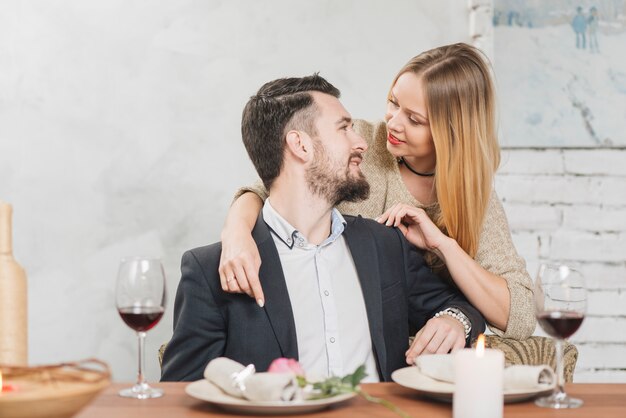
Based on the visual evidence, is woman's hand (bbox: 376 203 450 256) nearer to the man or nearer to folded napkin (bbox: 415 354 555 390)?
the man

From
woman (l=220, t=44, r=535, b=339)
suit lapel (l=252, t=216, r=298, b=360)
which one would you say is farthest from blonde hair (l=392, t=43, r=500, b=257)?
suit lapel (l=252, t=216, r=298, b=360)

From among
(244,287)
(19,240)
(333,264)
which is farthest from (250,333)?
(19,240)

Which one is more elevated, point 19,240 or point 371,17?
point 371,17

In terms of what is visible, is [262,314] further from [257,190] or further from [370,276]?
[257,190]

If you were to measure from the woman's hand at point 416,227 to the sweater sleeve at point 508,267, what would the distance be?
0.67 feet

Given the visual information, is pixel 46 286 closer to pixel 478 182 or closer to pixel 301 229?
pixel 301 229

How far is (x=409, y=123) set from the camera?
7.36 ft

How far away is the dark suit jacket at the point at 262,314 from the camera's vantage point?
68.7 inches

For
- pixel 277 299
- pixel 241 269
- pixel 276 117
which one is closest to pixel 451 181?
pixel 276 117

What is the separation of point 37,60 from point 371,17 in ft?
3.94

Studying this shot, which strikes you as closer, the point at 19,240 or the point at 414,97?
the point at 414,97

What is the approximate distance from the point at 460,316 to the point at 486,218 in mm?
411

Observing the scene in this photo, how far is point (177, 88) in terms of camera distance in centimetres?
301

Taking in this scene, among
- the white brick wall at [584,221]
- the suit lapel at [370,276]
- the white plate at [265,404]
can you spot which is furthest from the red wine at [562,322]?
the white brick wall at [584,221]
